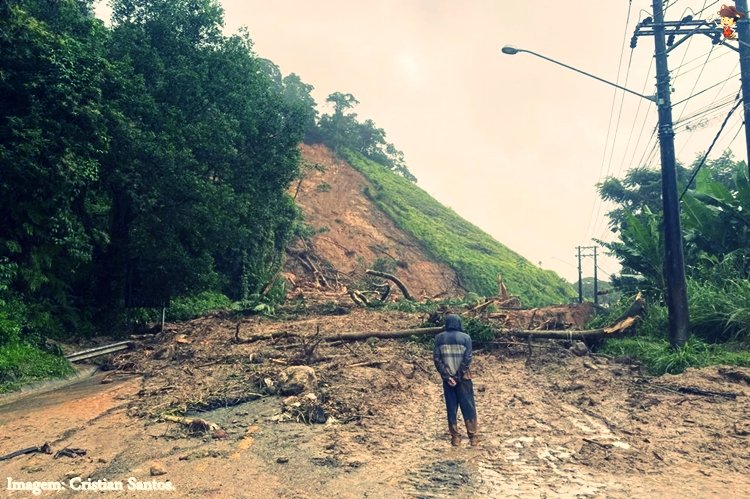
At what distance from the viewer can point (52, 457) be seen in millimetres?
6086

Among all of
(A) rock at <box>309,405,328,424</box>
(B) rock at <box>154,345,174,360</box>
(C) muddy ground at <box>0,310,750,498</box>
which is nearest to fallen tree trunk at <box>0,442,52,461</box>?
Result: (C) muddy ground at <box>0,310,750,498</box>

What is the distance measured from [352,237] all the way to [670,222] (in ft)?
122

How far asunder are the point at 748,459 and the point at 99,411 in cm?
950

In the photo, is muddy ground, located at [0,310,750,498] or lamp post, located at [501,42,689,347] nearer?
muddy ground, located at [0,310,750,498]

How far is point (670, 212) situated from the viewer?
35.1 feet

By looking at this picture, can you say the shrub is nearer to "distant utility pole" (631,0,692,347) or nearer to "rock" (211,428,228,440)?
"rock" (211,428,228,440)

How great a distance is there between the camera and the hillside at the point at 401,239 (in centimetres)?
4391

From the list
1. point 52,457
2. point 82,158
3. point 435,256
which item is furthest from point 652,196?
point 52,457

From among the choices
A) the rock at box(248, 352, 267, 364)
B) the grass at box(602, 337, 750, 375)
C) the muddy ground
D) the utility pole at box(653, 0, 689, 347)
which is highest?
the utility pole at box(653, 0, 689, 347)

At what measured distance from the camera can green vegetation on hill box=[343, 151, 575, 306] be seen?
45.1 meters

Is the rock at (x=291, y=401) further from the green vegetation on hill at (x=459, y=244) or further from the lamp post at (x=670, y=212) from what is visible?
the green vegetation on hill at (x=459, y=244)

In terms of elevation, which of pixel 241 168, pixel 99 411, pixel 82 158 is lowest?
pixel 99 411

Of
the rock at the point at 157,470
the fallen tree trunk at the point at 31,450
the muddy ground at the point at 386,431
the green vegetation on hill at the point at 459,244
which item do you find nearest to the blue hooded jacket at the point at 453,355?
the muddy ground at the point at 386,431

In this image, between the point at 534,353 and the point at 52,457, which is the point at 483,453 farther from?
the point at 534,353
